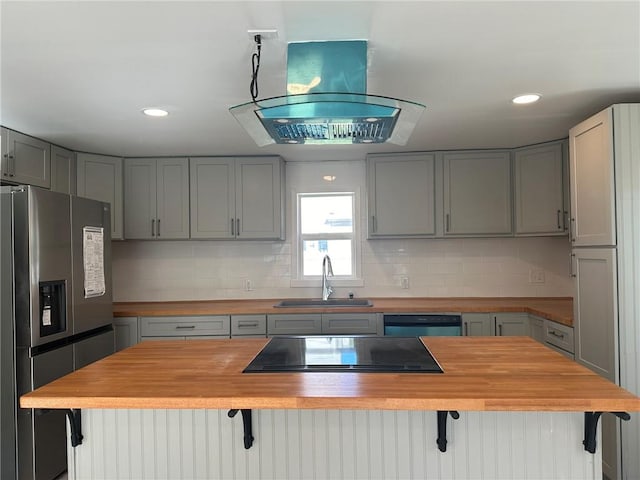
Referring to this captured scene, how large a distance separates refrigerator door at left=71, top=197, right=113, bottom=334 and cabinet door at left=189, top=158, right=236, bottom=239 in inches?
29.7

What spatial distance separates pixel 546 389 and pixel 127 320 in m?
3.03

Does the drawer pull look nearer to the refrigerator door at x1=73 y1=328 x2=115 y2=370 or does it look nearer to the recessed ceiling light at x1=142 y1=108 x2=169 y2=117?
the recessed ceiling light at x1=142 y1=108 x2=169 y2=117

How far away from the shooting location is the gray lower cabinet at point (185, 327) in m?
3.17

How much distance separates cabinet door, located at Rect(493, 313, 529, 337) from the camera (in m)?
3.04

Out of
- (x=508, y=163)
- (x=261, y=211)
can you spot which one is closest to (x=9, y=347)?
(x=261, y=211)

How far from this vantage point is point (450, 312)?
3.08m

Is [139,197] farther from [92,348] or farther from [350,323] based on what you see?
[350,323]

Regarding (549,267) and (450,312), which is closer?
(450,312)

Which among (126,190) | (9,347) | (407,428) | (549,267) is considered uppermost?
(126,190)

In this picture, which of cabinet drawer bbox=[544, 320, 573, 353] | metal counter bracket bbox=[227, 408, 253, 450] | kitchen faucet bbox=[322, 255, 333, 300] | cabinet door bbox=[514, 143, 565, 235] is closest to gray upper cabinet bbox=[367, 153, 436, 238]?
kitchen faucet bbox=[322, 255, 333, 300]

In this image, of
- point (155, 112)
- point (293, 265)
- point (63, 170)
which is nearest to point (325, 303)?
point (293, 265)

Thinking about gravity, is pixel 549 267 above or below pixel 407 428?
above

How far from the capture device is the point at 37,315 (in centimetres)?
220

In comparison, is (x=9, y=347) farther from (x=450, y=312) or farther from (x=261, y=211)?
(x=450, y=312)
